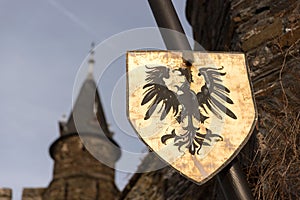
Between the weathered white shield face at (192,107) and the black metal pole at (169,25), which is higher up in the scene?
the black metal pole at (169,25)

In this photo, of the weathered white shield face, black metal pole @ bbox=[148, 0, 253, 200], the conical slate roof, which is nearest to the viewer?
black metal pole @ bbox=[148, 0, 253, 200]

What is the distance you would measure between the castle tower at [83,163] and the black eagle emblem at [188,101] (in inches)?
Result: 667

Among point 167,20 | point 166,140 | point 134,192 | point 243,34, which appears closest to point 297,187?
point 166,140

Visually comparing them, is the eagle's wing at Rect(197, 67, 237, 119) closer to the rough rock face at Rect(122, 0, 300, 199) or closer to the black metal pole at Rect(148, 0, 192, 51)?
the black metal pole at Rect(148, 0, 192, 51)

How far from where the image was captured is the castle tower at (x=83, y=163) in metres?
20.1

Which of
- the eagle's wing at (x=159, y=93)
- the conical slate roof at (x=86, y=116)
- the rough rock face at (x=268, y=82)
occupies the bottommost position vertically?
the conical slate roof at (x=86, y=116)

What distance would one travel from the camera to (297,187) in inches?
101

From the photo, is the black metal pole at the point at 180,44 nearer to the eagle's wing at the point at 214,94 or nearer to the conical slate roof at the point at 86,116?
the eagle's wing at the point at 214,94

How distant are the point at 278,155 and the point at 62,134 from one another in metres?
20.1

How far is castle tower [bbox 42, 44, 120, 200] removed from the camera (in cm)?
2012

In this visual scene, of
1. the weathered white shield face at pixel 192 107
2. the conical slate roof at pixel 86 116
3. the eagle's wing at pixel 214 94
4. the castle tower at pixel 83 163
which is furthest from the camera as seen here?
the conical slate roof at pixel 86 116

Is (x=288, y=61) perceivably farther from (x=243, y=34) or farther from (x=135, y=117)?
(x=135, y=117)

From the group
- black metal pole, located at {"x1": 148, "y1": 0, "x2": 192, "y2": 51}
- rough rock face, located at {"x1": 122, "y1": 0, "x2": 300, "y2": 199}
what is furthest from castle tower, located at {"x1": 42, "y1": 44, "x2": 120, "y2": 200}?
black metal pole, located at {"x1": 148, "y1": 0, "x2": 192, "y2": 51}

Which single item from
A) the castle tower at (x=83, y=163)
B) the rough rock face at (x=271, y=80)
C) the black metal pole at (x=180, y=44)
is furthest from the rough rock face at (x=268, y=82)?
the castle tower at (x=83, y=163)
